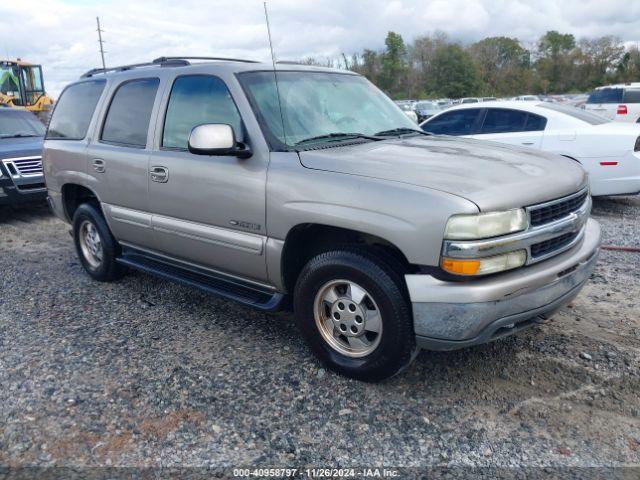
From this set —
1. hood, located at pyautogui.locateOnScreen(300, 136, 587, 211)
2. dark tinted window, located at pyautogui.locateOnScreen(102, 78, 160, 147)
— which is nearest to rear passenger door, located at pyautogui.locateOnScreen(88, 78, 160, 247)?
dark tinted window, located at pyautogui.locateOnScreen(102, 78, 160, 147)

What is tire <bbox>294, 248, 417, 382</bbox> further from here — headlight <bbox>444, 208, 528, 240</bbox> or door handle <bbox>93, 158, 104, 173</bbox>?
door handle <bbox>93, 158, 104, 173</bbox>

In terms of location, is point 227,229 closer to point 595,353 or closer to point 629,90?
point 595,353

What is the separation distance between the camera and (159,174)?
414cm

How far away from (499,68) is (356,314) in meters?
81.7

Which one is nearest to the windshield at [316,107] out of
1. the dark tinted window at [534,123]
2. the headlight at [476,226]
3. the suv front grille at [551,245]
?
the headlight at [476,226]

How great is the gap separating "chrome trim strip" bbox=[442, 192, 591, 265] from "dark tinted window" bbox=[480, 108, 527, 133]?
517cm

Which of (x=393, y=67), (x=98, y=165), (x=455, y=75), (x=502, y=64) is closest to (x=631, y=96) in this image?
(x=98, y=165)

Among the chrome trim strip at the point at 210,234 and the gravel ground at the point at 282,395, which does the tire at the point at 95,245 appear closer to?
the gravel ground at the point at 282,395

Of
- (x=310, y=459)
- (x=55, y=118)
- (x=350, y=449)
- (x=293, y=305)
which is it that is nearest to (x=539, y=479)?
(x=350, y=449)

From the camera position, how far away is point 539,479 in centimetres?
252

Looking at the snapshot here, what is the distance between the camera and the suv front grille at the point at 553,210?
9.69ft

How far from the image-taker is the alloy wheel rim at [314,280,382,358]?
3146 mm

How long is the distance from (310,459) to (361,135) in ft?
7.04

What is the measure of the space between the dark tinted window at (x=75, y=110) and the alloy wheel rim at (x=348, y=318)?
10.0ft
